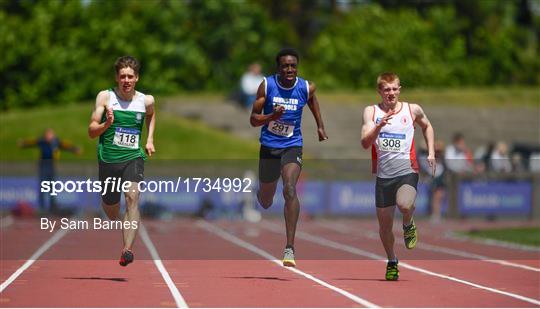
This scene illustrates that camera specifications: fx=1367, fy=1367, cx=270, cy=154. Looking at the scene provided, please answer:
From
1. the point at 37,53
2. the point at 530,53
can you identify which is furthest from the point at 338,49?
the point at 37,53

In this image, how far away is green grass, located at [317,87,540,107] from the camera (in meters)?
53.6

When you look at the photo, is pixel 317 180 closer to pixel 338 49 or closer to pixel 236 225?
pixel 236 225

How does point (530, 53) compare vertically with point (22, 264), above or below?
above

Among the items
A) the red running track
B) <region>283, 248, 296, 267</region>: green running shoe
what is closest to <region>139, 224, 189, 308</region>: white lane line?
the red running track

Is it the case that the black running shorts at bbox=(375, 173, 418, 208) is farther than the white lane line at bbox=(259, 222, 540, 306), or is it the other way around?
the black running shorts at bbox=(375, 173, 418, 208)

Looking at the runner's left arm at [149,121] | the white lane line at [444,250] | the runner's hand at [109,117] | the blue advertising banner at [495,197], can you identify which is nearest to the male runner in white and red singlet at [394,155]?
the runner's left arm at [149,121]

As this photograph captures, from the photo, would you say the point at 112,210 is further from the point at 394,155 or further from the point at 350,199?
the point at 350,199

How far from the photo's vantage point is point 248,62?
76875 millimetres

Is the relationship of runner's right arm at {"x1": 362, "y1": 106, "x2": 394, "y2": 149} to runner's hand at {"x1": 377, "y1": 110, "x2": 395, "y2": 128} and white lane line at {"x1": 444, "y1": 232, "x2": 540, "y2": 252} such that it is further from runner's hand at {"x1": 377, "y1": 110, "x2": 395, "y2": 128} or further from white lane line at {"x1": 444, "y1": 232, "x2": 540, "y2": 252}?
white lane line at {"x1": 444, "y1": 232, "x2": 540, "y2": 252}

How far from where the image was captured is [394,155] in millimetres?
14023

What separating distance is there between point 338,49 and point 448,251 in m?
55.9

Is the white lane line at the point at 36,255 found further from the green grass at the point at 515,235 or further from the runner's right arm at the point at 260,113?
the green grass at the point at 515,235

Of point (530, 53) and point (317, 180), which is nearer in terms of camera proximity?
point (317, 180)

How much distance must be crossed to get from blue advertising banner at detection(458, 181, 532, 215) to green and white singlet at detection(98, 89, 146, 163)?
72.8ft
